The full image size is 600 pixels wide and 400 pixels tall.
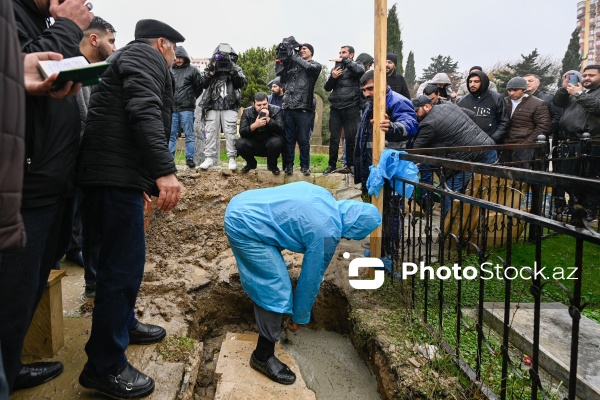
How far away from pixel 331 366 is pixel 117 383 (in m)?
1.85

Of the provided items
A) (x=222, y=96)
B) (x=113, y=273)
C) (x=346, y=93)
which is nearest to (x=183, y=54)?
(x=222, y=96)

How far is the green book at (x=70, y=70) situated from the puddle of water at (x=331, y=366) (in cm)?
263

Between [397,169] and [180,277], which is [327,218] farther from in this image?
[180,277]

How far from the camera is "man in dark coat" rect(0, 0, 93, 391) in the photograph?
1.78 metres

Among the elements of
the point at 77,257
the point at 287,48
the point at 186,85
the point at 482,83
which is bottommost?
the point at 77,257

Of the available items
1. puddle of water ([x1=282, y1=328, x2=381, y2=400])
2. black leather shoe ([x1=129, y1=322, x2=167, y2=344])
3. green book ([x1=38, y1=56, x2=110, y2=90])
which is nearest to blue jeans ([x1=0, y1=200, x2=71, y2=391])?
green book ([x1=38, y1=56, x2=110, y2=90])

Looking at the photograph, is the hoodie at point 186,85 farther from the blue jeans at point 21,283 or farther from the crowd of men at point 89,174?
the blue jeans at point 21,283

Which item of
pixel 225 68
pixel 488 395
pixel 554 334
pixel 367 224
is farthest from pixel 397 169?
pixel 225 68

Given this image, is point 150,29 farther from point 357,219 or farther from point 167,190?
point 357,219

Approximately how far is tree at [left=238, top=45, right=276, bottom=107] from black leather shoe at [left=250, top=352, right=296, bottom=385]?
1262 centimetres

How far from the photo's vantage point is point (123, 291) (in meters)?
2.32

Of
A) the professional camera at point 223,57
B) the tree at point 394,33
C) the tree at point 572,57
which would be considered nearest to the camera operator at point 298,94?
the professional camera at point 223,57

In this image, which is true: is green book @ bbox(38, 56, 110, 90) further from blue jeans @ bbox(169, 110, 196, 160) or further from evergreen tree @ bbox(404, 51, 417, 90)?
evergreen tree @ bbox(404, 51, 417, 90)

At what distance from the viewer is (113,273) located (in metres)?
2.29
